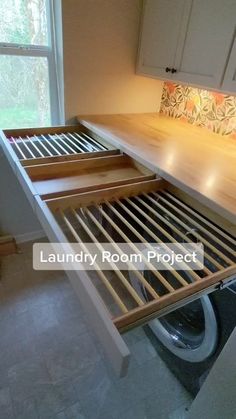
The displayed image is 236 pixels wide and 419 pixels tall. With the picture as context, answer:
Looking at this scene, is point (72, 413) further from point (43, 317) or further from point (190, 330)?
point (190, 330)

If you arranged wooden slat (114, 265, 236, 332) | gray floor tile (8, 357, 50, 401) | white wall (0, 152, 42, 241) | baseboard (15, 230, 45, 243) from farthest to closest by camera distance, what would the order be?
baseboard (15, 230, 45, 243) → white wall (0, 152, 42, 241) → gray floor tile (8, 357, 50, 401) → wooden slat (114, 265, 236, 332)

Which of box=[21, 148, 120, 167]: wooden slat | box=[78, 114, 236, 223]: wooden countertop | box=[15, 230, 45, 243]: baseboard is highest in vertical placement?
box=[78, 114, 236, 223]: wooden countertop

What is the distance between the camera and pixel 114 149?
1416 millimetres

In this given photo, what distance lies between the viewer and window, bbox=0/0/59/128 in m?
1.53

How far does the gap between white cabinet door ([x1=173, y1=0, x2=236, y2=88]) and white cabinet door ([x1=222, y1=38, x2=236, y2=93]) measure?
2cm

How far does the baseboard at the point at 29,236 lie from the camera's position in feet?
6.98

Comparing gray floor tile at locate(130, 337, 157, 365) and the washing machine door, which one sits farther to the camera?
gray floor tile at locate(130, 337, 157, 365)

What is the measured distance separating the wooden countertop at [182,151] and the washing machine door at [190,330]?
41 cm

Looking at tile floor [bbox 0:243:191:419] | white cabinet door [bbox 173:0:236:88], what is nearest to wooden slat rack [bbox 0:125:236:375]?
tile floor [bbox 0:243:191:419]


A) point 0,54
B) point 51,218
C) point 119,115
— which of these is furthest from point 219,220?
point 0,54

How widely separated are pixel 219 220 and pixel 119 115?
1223 mm

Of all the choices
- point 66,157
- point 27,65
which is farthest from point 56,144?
point 27,65

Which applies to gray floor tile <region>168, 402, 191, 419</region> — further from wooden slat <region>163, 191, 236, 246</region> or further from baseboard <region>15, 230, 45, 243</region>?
baseboard <region>15, 230, 45, 243</region>

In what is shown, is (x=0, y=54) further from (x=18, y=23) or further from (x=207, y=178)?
(x=207, y=178)
